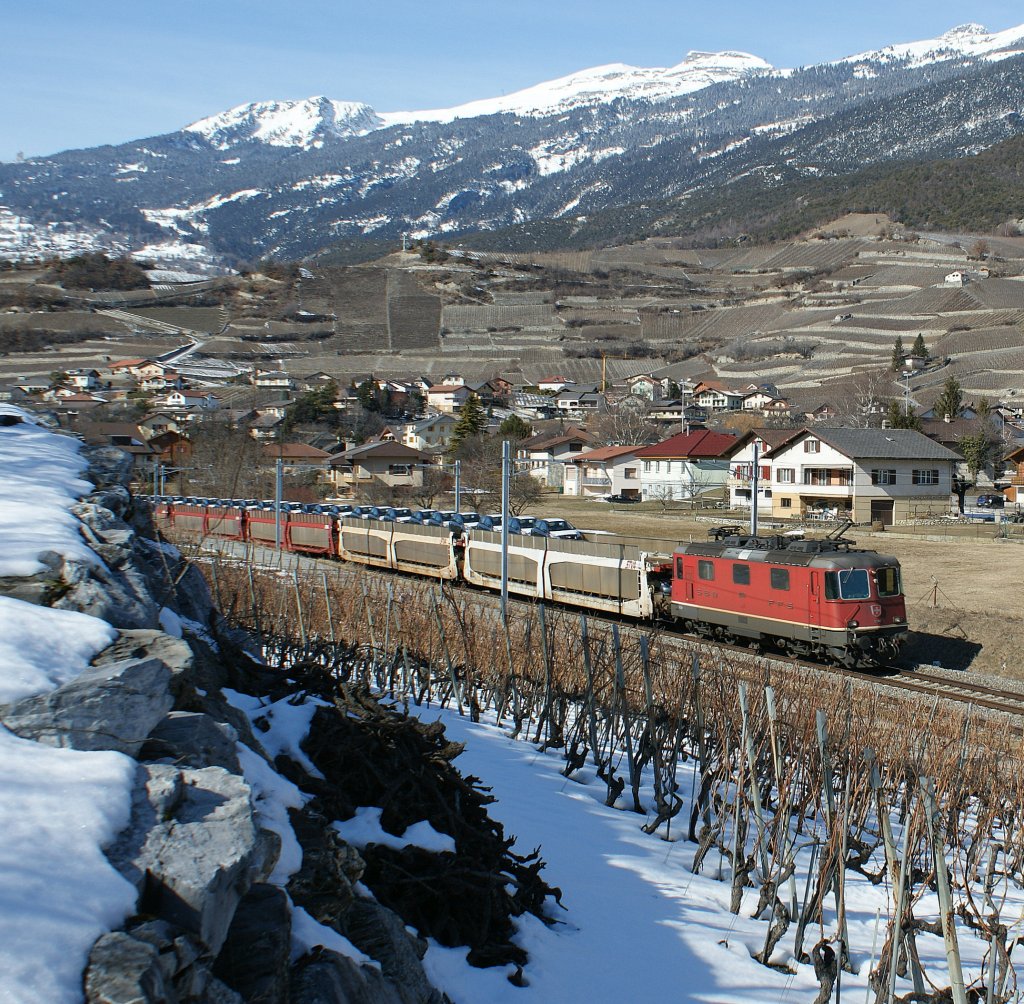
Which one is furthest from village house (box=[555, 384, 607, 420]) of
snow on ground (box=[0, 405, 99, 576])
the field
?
snow on ground (box=[0, 405, 99, 576])

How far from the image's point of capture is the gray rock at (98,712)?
14.5 ft

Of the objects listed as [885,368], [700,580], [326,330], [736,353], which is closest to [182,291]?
[326,330]

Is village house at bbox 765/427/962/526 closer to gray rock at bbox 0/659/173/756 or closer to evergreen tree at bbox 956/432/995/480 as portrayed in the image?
evergreen tree at bbox 956/432/995/480

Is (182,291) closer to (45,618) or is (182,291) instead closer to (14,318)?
(14,318)

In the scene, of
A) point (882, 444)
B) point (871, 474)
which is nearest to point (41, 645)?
point (871, 474)

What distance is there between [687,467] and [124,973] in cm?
6465

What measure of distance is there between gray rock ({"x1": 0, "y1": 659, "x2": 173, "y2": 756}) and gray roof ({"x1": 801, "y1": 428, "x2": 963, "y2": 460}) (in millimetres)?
51985

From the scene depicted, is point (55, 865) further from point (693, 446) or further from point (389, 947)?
point (693, 446)

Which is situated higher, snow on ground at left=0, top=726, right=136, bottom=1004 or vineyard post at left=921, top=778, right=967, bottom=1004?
snow on ground at left=0, top=726, right=136, bottom=1004

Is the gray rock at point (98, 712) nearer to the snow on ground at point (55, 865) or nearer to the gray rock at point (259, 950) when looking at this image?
the snow on ground at point (55, 865)

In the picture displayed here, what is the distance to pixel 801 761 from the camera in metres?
10.5

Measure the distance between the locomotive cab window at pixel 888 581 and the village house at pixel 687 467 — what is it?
40462mm

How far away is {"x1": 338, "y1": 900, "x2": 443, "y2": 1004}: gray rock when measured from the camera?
17.0 ft

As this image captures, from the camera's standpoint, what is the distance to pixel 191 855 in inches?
155
